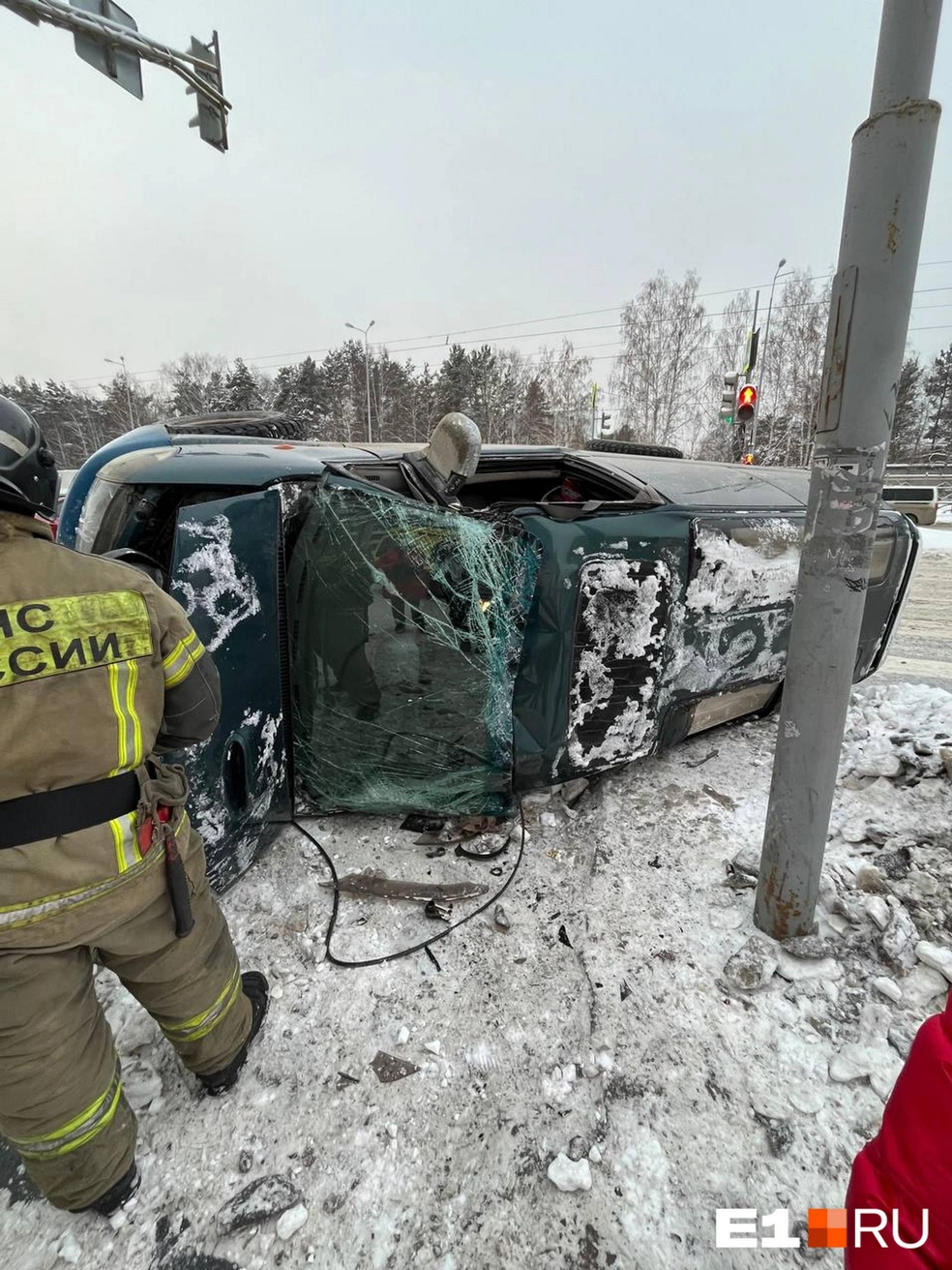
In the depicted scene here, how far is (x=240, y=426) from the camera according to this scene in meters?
3.82

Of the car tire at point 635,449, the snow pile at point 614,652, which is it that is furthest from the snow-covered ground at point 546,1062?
the car tire at point 635,449

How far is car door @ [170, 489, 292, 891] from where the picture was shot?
1.94 meters

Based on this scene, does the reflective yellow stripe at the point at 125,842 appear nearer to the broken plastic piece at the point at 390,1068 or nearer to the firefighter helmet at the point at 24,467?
the firefighter helmet at the point at 24,467

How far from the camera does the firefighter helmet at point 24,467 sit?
1185mm

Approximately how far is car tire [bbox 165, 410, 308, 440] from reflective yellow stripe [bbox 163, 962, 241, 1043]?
2.76 meters

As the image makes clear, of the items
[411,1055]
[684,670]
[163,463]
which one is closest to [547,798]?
[684,670]

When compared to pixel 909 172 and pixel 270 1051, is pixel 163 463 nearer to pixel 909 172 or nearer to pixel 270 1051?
pixel 270 1051

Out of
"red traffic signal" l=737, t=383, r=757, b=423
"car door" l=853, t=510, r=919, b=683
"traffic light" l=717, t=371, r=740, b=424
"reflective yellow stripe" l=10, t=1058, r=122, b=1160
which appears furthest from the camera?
"traffic light" l=717, t=371, r=740, b=424

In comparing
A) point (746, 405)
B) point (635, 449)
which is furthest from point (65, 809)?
point (746, 405)

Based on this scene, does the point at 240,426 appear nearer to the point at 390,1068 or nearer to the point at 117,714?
the point at 117,714

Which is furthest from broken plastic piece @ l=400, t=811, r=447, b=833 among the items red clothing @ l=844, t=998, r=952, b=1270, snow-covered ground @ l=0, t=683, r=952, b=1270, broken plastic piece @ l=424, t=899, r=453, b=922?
red clothing @ l=844, t=998, r=952, b=1270

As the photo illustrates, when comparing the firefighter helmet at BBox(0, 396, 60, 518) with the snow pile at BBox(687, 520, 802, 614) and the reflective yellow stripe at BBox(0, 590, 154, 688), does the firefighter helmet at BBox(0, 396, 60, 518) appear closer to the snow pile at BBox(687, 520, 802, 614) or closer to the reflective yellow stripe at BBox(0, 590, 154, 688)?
the reflective yellow stripe at BBox(0, 590, 154, 688)

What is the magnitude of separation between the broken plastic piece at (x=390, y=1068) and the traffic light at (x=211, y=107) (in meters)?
10.8

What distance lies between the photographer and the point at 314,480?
2.18 m
